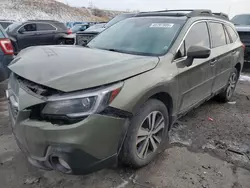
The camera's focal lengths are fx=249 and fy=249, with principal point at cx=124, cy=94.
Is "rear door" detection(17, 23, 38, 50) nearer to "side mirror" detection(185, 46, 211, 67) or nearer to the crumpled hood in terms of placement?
the crumpled hood

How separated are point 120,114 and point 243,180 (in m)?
1.61

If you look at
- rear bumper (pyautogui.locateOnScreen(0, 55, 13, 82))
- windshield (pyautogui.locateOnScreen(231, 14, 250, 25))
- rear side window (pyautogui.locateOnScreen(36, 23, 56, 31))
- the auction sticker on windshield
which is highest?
the auction sticker on windshield

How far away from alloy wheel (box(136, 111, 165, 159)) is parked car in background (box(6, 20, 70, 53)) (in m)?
9.46

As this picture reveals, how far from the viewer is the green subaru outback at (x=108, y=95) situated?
2.03 m

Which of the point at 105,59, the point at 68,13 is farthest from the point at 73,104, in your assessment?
the point at 68,13

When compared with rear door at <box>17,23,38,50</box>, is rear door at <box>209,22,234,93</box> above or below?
above

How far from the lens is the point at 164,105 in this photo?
9.34 feet

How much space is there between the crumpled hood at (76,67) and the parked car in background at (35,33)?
352 inches

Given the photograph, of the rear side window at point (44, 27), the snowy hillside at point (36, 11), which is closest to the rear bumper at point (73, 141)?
the rear side window at point (44, 27)

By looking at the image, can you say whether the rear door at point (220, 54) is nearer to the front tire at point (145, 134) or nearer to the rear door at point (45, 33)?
the front tire at point (145, 134)

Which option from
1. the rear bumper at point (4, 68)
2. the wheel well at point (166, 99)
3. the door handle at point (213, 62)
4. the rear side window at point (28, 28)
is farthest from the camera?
the rear side window at point (28, 28)

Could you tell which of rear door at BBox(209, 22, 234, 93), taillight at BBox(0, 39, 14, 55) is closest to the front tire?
rear door at BBox(209, 22, 234, 93)

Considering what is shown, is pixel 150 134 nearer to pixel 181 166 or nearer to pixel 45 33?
pixel 181 166

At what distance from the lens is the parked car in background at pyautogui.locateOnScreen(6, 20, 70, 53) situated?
11.2 meters
